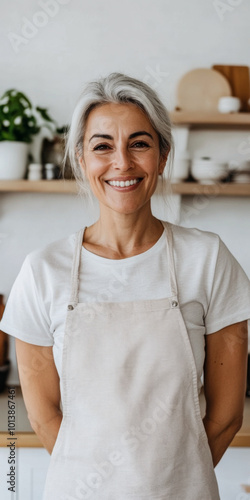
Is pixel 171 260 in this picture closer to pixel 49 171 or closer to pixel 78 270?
pixel 78 270

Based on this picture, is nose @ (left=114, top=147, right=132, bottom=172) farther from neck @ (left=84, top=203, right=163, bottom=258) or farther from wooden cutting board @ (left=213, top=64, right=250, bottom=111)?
wooden cutting board @ (left=213, top=64, right=250, bottom=111)

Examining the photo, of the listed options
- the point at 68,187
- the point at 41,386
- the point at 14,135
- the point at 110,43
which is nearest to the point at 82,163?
the point at 41,386

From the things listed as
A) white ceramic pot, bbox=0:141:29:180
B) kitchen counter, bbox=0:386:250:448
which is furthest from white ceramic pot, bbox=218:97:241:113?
kitchen counter, bbox=0:386:250:448

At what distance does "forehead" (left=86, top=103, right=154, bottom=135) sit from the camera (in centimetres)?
115

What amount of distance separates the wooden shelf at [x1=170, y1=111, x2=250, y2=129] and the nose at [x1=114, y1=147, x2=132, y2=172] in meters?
1.18

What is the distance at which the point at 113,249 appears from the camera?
1.23 m

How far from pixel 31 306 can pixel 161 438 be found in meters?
0.37

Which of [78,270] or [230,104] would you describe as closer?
[78,270]

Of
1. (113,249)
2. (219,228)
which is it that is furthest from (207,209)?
(113,249)

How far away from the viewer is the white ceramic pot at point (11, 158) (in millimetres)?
2295

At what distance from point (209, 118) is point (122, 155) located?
49.2 inches

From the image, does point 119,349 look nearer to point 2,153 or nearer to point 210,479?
point 210,479

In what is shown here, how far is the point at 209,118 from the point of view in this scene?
2.29 meters

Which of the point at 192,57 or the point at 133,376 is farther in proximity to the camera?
the point at 192,57
